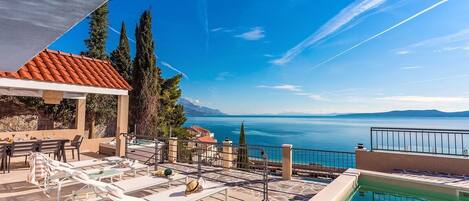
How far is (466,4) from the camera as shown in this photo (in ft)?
54.8

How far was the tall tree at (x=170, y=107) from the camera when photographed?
72.4ft

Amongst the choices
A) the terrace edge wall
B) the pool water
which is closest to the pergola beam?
the pool water

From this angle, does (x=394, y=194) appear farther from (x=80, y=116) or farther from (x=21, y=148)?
(x=80, y=116)

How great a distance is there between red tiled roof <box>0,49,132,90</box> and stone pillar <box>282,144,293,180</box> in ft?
19.1

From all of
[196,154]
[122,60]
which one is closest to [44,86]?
[196,154]

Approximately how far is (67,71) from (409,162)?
35.3 feet

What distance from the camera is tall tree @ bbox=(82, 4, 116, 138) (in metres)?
17.2

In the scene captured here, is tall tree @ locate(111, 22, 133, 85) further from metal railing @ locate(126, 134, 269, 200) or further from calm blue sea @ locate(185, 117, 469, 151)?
metal railing @ locate(126, 134, 269, 200)

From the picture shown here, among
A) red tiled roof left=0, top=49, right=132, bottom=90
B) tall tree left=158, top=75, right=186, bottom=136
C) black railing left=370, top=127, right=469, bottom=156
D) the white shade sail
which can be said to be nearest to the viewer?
the white shade sail

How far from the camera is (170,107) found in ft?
77.4

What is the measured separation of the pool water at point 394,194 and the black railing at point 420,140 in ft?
6.72

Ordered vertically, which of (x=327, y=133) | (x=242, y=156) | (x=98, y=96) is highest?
(x=98, y=96)

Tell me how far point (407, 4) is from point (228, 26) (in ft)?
68.4

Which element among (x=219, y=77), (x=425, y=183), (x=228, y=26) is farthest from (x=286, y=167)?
(x=219, y=77)
